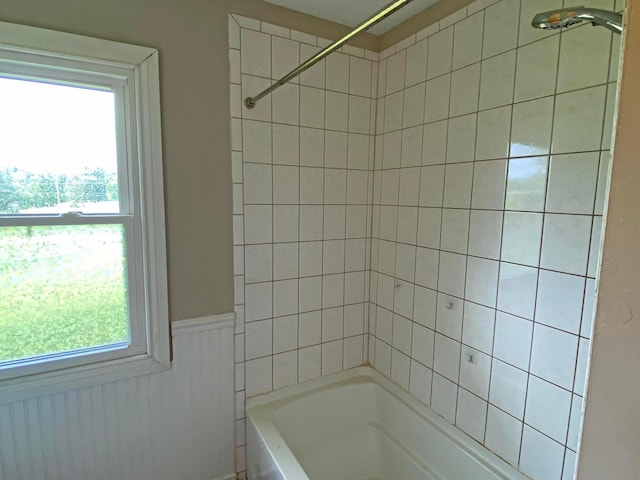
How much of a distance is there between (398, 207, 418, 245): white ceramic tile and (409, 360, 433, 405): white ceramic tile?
2.18ft

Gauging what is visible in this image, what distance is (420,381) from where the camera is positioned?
180 centimetres

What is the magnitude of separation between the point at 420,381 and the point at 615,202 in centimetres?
166

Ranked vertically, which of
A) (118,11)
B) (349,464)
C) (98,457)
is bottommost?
(349,464)

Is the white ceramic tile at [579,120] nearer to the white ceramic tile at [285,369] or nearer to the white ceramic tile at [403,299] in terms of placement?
the white ceramic tile at [403,299]

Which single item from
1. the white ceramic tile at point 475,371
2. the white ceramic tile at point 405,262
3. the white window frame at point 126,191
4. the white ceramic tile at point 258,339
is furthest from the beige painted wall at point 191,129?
the white ceramic tile at point 475,371

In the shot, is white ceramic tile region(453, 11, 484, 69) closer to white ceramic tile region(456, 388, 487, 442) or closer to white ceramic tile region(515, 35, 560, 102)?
white ceramic tile region(515, 35, 560, 102)

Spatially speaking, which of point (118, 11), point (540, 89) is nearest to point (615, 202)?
point (540, 89)

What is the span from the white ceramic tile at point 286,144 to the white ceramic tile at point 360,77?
0.44 meters

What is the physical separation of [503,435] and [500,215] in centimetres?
91

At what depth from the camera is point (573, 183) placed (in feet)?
3.74

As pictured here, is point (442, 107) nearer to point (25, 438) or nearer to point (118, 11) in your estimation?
point (118, 11)

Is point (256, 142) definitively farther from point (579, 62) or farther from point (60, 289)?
point (579, 62)

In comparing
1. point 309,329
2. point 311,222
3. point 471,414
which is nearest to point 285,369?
point 309,329

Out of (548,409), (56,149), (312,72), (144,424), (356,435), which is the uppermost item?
(312,72)
